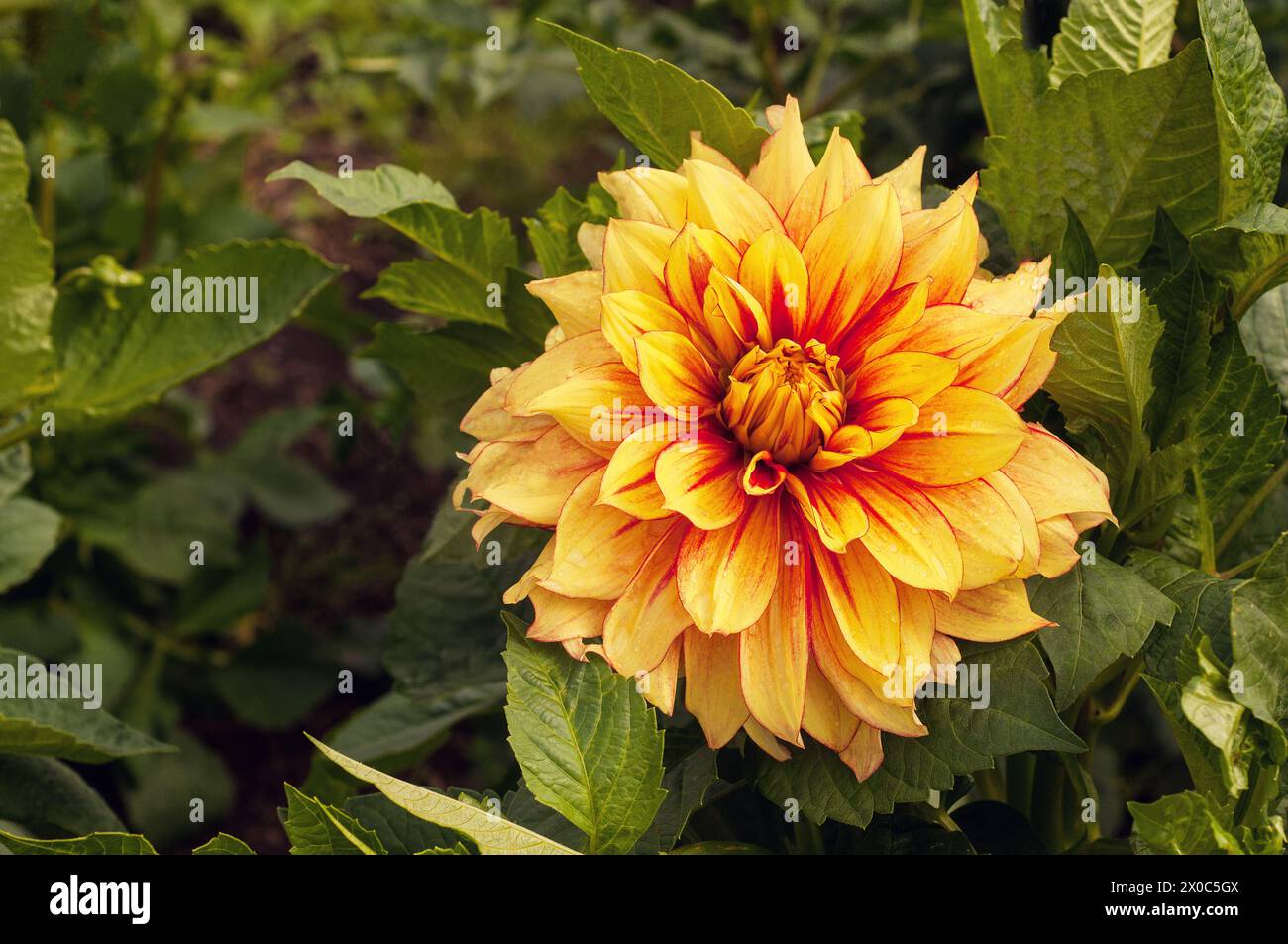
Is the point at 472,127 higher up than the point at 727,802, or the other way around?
the point at 472,127

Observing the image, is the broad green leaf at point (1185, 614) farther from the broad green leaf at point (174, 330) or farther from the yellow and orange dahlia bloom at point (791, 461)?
the broad green leaf at point (174, 330)

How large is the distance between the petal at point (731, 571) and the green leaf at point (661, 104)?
237mm

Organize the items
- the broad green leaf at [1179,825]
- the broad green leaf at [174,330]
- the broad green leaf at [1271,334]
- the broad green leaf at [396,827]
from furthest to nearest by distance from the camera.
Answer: the broad green leaf at [174,330] → the broad green leaf at [1271,334] → the broad green leaf at [396,827] → the broad green leaf at [1179,825]

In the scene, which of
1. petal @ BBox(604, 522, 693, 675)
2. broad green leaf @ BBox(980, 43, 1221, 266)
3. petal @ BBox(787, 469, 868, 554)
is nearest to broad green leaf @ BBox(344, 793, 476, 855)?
petal @ BBox(604, 522, 693, 675)

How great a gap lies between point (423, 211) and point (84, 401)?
34cm

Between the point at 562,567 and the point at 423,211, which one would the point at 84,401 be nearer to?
the point at 423,211

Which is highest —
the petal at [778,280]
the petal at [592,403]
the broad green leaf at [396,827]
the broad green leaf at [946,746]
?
the petal at [778,280]

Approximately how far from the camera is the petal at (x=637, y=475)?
0.58m

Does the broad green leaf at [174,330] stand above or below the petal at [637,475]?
above

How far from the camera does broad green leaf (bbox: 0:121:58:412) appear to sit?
83 cm

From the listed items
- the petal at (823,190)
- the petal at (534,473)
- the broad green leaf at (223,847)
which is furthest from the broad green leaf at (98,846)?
the petal at (823,190)

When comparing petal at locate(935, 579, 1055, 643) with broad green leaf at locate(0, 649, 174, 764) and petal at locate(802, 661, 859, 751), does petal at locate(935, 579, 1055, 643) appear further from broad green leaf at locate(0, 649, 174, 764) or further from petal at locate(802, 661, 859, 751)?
broad green leaf at locate(0, 649, 174, 764)

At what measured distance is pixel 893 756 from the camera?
0.64 metres
